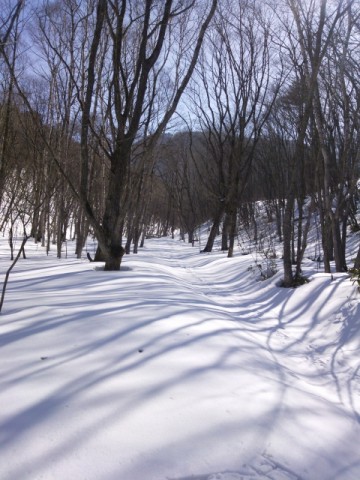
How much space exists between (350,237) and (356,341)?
1222cm

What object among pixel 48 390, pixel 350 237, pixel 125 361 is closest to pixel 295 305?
pixel 125 361

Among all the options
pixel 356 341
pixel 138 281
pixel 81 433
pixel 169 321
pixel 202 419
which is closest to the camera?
pixel 81 433

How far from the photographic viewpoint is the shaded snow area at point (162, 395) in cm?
156

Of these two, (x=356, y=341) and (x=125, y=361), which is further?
(x=356, y=341)

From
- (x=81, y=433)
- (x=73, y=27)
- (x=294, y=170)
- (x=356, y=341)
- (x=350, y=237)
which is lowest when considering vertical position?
(x=356, y=341)

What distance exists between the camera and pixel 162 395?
6.76 feet

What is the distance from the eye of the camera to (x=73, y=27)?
10.1 meters

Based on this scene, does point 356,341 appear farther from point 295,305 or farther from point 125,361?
point 125,361

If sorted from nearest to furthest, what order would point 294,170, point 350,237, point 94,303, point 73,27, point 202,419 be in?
point 202,419 → point 94,303 → point 294,170 → point 73,27 → point 350,237

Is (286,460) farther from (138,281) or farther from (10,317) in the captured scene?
(138,281)

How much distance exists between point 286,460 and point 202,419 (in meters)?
0.43

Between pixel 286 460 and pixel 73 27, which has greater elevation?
pixel 73 27

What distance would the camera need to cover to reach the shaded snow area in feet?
5.12

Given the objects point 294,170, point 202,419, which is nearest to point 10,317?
point 202,419
